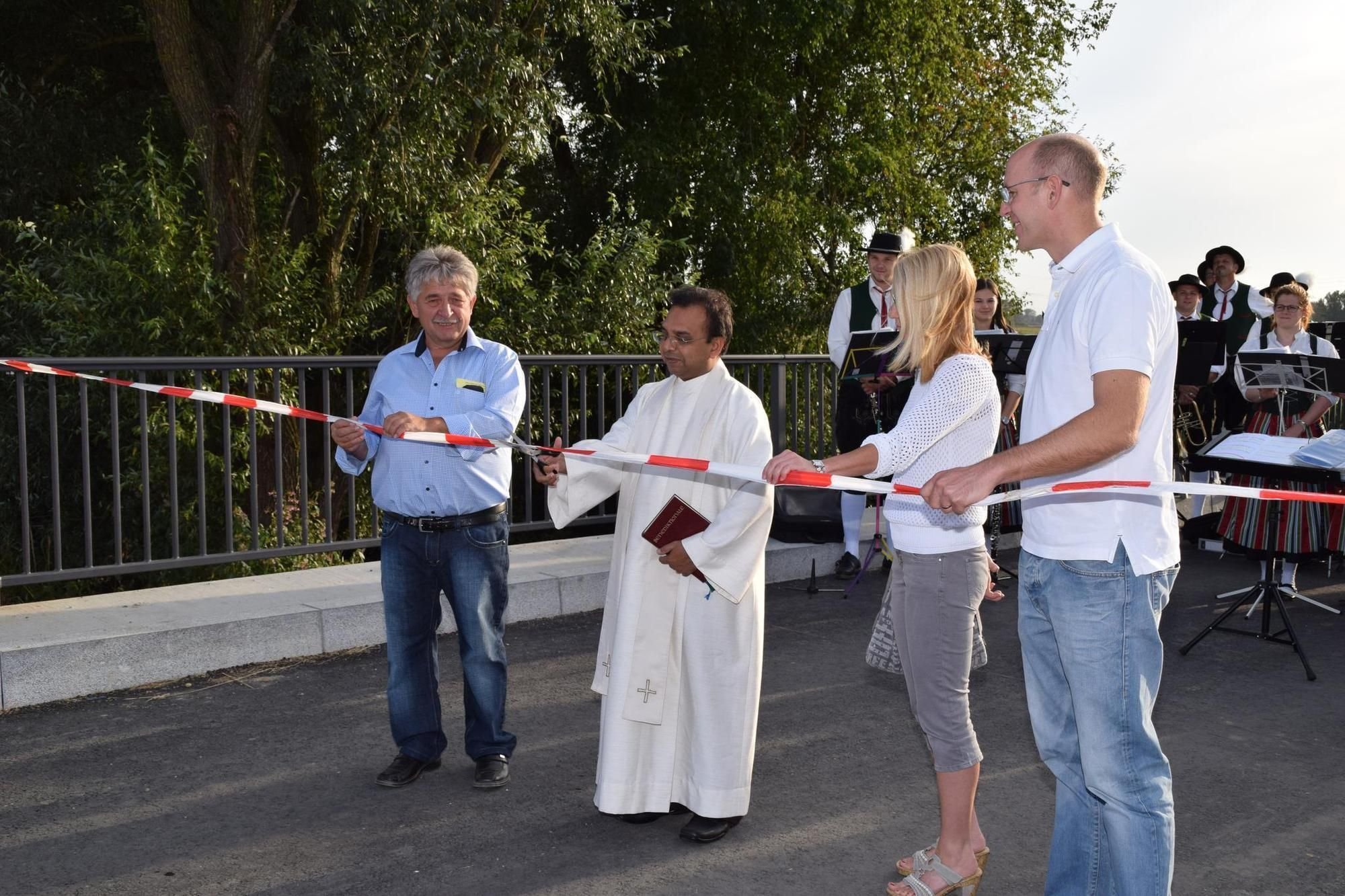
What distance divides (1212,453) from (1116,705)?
4.49 metres

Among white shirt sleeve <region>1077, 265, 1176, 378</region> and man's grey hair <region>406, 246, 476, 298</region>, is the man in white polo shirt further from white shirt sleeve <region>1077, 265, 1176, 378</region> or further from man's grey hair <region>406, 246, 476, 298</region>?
man's grey hair <region>406, 246, 476, 298</region>

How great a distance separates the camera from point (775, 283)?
802 inches

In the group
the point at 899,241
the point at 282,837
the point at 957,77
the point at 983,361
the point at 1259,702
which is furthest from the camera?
the point at 957,77

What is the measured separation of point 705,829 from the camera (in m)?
4.30

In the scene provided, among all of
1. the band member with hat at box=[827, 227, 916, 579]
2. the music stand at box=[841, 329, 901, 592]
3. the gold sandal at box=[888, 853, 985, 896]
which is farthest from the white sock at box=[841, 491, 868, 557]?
the gold sandal at box=[888, 853, 985, 896]

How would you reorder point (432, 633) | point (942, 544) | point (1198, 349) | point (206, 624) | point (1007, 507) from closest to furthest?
point (942, 544) → point (432, 633) → point (206, 624) → point (1198, 349) → point (1007, 507)

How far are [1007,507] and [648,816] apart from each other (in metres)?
6.45

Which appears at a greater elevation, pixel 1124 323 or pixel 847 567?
pixel 1124 323

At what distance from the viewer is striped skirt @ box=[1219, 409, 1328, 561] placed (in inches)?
314

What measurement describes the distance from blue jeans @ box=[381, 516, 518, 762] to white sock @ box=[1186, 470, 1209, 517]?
8.02m

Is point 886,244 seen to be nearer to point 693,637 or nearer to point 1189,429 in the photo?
point 693,637

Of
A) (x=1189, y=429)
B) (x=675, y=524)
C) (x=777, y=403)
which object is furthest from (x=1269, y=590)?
(x=1189, y=429)

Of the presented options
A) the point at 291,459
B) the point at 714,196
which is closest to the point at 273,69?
the point at 291,459

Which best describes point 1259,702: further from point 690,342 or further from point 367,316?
point 367,316
